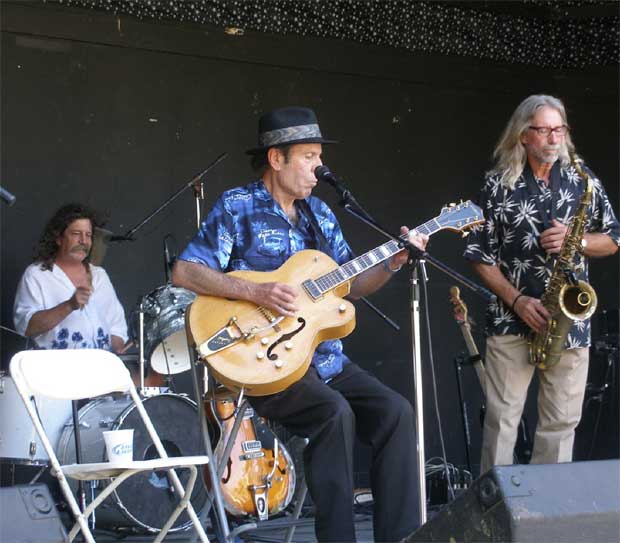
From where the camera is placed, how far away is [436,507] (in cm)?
607

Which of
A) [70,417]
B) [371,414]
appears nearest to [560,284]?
[371,414]

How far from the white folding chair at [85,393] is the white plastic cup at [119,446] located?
87 mm

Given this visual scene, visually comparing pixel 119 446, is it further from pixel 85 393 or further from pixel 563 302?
pixel 563 302

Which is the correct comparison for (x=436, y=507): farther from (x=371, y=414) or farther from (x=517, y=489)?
(x=517, y=489)

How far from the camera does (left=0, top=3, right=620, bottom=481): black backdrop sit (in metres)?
5.95

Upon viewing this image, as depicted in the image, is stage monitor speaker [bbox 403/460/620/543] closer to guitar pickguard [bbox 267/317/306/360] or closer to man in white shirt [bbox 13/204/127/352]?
guitar pickguard [bbox 267/317/306/360]

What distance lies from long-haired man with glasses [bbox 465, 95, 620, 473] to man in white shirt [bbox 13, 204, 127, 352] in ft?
6.98

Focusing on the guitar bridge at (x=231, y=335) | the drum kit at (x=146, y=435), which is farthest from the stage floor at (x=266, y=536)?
the guitar bridge at (x=231, y=335)

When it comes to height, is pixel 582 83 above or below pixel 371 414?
above

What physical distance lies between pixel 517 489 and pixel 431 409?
4190mm

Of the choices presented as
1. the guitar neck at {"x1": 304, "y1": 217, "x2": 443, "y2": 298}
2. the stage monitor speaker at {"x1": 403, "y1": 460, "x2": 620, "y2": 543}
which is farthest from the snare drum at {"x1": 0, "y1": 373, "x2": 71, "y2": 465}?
the stage monitor speaker at {"x1": 403, "y1": 460, "x2": 620, "y2": 543}

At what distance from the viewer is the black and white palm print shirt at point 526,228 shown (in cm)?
467

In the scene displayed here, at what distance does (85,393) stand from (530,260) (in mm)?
1903

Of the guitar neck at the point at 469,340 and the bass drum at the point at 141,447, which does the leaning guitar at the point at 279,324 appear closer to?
the bass drum at the point at 141,447
